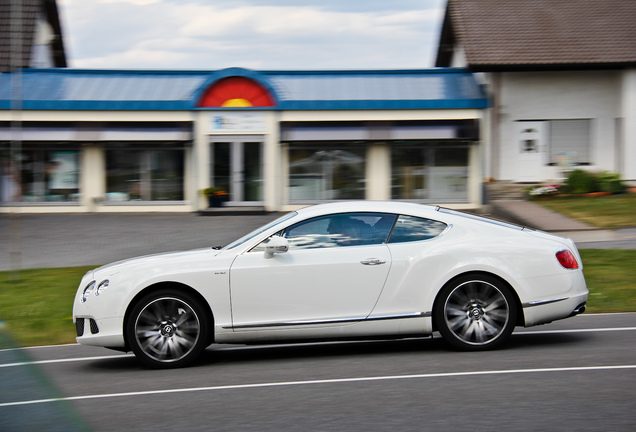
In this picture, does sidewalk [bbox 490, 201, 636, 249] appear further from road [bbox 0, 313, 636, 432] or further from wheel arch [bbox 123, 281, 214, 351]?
wheel arch [bbox 123, 281, 214, 351]

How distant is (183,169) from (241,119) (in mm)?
2695

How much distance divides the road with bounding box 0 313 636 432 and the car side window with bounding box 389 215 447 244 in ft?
3.45

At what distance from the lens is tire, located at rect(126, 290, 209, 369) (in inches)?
279

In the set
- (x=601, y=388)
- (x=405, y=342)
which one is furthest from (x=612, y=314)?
(x=601, y=388)

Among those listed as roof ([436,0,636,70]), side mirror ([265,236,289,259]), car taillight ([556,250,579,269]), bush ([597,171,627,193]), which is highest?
roof ([436,0,636,70])

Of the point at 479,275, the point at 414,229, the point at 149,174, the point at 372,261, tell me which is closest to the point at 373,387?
the point at 372,261

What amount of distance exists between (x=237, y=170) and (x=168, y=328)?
19675 millimetres

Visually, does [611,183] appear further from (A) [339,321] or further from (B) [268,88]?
(A) [339,321]

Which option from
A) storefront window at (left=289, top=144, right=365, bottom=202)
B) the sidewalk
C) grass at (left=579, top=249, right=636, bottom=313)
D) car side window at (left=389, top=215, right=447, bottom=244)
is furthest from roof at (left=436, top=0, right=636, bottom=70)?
car side window at (left=389, top=215, right=447, bottom=244)

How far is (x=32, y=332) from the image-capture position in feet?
33.2

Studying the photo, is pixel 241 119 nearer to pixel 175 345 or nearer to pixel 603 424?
pixel 175 345

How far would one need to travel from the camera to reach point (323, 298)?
7094 millimetres

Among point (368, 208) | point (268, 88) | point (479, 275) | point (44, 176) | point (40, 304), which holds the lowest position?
point (40, 304)

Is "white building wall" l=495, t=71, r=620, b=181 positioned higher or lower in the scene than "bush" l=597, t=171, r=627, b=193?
higher
